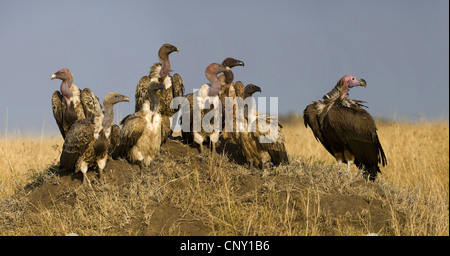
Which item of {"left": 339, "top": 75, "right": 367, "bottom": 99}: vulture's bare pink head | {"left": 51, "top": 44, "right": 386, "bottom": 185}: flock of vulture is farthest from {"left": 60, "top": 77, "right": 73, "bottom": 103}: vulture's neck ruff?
{"left": 339, "top": 75, "right": 367, "bottom": 99}: vulture's bare pink head

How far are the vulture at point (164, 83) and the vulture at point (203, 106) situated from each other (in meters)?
0.86

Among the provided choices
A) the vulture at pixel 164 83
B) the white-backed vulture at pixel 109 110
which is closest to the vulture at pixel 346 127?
the vulture at pixel 164 83

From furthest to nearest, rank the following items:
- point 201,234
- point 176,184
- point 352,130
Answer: point 352,130, point 176,184, point 201,234

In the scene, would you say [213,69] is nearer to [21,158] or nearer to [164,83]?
[164,83]

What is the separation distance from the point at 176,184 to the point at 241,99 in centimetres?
231

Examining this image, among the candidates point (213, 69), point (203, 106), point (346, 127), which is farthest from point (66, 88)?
point (346, 127)

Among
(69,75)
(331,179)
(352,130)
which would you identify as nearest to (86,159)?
(69,75)

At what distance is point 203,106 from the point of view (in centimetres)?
984

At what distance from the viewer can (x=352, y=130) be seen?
9867 millimetres

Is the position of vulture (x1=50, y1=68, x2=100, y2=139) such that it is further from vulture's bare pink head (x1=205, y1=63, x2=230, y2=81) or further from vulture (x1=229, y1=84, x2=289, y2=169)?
vulture (x1=229, y1=84, x2=289, y2=169)

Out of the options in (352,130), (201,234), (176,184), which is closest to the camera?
(201,234)

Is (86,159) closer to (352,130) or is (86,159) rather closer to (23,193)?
(23,193)
